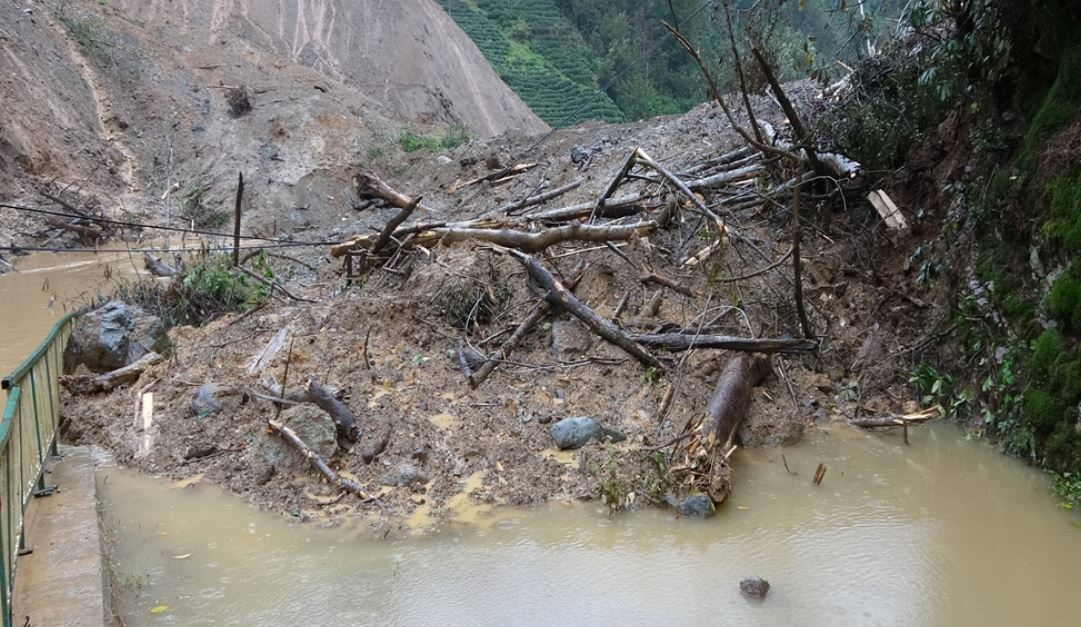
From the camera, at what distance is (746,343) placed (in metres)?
7.00

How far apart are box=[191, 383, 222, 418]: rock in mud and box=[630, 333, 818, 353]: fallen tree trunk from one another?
343 centimetres

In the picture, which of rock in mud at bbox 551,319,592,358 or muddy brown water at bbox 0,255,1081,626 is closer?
muddy brown water at bbox 0,255,1081,626

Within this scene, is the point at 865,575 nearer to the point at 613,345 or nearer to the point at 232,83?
the point at 613,345

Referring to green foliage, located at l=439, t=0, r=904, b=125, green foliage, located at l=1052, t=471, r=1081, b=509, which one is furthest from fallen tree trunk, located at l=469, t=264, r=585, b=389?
green foliage, located at l=439, t=0, r=904, b=125

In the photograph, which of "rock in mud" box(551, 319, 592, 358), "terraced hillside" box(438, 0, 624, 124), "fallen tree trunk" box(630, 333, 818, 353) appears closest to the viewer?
"fallen tree trunk" box(630, 333, 818, 353)

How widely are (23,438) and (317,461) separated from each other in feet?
5.79

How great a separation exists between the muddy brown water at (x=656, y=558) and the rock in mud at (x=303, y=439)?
1.29ft

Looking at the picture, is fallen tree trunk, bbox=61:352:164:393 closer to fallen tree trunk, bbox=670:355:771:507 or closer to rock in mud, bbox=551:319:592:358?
rock in mud, bbox=551:319:592:358

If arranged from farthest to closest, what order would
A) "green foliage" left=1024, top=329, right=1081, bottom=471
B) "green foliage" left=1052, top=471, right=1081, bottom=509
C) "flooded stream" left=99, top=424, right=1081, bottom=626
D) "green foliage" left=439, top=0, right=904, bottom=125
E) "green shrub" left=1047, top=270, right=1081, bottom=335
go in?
"green foliage" left=439, top=0, right=904, bottom=125 → "green shrub" left=1047, top=270, right=1081, bottom=335 → "green foliage" left=1024, top=329, right=1081, bottom=471 → "green foliage" left=1052, top=471, right=1081, bottom=509 → "flooded stream" left=99, top=424, right=1081, bottom=626

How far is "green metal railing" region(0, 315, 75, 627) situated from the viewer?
3.84 metres

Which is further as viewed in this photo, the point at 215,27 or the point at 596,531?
the point at 215,27

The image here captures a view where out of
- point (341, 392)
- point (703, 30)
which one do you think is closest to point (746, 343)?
point (341, 392)

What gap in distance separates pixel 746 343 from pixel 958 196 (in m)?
2.37

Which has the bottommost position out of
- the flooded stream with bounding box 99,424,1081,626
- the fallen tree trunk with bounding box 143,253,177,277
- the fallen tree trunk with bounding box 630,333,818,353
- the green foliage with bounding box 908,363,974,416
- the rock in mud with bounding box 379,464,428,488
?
the flooded stream with bounding box 99,424,1081,626
